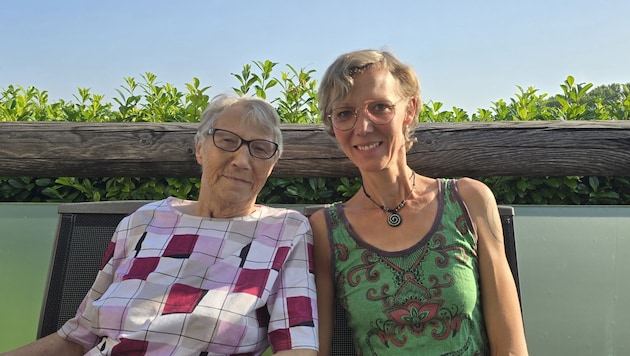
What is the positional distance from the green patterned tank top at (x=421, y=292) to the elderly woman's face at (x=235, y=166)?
0.44 meters

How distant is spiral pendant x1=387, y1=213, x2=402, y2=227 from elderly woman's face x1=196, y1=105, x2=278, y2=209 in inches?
20.0

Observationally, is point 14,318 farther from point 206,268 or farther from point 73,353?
point 206,268

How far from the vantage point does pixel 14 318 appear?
3.02m

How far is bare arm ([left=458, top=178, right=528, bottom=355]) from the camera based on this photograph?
1973 millimetres

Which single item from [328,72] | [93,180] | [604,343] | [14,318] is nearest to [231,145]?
[328,72]

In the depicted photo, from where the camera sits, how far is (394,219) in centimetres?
216

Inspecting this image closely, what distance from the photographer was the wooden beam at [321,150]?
2.89 meters

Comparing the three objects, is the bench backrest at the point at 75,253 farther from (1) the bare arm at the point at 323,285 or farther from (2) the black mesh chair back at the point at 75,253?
(1) the bare arm at the point at 323,285

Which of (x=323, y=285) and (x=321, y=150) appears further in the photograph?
(x=321, y=150)

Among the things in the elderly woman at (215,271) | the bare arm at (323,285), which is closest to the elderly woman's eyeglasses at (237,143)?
the elderly woman at (215,271)

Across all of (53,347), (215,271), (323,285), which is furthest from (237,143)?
(53,347)

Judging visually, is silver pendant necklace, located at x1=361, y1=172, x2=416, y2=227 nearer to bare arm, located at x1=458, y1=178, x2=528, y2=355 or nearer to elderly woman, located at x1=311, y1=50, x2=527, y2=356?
elderly woman, located at x1=311, y1=50, x2=527, y2=356

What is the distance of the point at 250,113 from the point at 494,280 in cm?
109

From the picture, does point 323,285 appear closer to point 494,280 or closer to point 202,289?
point 202,289
